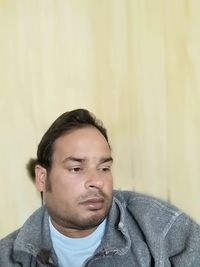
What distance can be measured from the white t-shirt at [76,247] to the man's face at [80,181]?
0.04 metres

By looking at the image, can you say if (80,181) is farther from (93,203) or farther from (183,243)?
(183,243)

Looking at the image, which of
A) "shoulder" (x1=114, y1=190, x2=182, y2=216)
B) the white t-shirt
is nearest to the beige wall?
"shoulder" (x1=114, y1=190, x2=182, y2=216)

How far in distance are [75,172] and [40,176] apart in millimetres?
140

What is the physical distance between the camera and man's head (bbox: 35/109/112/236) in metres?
1.34

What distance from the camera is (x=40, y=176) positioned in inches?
57.3

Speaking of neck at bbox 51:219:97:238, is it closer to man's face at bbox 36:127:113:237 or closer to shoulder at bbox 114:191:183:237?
man's face at bbox 36:127:113:237

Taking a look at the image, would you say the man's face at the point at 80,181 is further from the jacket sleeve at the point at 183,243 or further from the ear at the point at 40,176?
the jacket sleeve at the point at 183,243

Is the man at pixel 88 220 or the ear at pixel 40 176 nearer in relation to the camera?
the man at pixel 88 220

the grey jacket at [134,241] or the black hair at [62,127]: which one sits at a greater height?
the black hair at [62,127]

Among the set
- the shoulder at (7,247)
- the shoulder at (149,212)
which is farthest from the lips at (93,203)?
the shoulder at (7,247)

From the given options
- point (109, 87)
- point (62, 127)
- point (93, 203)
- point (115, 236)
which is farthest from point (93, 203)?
point (109, 87)

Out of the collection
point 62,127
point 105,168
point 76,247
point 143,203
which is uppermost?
point 62,127

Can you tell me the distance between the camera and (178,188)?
1.45 m

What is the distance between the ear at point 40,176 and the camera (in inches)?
56.9
